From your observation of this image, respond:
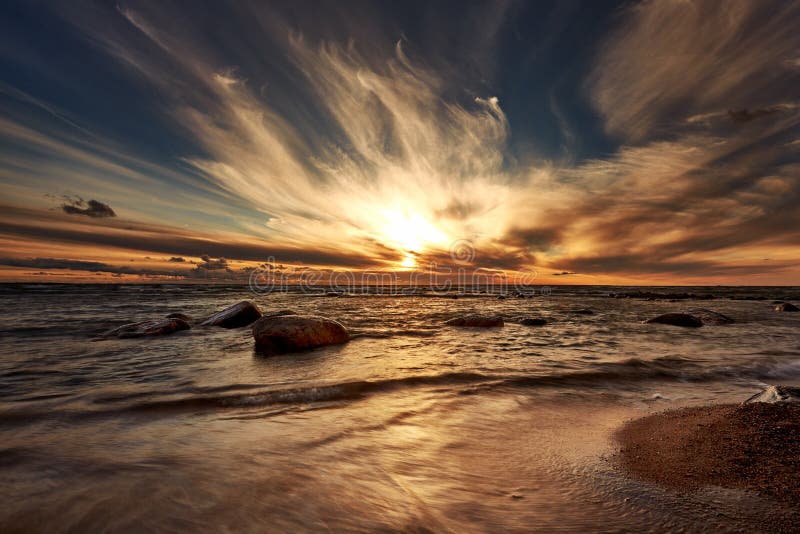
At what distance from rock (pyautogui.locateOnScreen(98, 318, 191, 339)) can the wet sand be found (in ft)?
39.1

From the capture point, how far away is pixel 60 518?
2092 millimetres

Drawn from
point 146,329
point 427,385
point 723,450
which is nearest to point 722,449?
point 723,450

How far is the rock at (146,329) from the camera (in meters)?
10.0

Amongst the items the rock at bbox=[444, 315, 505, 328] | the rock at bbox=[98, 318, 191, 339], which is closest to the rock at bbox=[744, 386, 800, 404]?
the rock at bbox=[444, 315, 505, 328]

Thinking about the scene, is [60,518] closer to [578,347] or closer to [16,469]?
→ [16,469]

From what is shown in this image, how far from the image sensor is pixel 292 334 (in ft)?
27.4

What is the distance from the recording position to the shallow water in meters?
2.21

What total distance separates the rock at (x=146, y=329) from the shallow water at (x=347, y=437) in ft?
6.12

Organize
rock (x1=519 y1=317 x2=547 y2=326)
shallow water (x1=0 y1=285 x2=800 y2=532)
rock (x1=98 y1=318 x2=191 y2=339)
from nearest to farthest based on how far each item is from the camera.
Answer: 1. shallow water (x1=0 y1=285 x2=800 y2=532)
2. rock (x1=98 y1=318 x2=191 y2=339)
3. rock (x1=519 y1=317 x2=547 y2=326)

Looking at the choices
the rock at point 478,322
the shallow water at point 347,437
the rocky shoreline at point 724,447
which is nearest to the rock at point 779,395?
the rocky shoreline at point 724,447

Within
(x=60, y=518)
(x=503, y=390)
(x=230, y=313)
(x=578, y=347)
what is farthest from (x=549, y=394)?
(x=230, y=313)

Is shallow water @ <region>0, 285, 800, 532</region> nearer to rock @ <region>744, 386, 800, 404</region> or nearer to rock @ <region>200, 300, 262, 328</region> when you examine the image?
rock @ <region>744, 386, 800, 404</region>

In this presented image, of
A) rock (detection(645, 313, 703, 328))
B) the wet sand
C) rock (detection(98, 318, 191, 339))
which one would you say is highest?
rock (detection(645, 313, 703, 328))

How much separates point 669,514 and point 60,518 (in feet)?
12.8
